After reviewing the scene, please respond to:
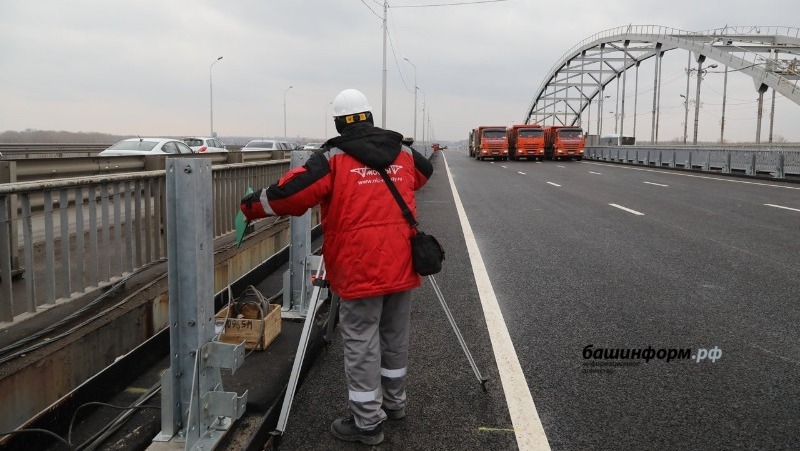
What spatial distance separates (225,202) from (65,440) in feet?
11.0

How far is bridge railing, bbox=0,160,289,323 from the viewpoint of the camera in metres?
3.34

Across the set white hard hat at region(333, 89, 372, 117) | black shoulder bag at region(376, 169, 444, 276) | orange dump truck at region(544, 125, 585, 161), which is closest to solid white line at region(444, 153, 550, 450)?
black shoulder bag at region(376, 169, 444, 276)

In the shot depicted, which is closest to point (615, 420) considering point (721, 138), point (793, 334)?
point (793, 334)

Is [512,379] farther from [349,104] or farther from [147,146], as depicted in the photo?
[147,146]

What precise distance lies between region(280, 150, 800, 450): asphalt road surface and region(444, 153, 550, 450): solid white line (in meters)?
0.01

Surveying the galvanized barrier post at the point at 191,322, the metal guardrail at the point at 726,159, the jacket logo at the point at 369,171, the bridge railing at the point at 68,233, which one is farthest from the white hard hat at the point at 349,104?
the metal guardrail at the point at 726,159

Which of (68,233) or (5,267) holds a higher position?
(68,233)

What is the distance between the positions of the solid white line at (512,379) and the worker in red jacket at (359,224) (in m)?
0.78

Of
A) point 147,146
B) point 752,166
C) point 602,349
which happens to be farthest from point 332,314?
point 752,166

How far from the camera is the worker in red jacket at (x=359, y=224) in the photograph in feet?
10.8

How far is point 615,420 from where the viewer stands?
141 inches

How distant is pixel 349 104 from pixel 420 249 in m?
0.89

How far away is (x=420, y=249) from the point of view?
342 centimetres

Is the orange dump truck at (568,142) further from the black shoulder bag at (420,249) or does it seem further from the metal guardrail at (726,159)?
the black shoulder bag at (420,249)
